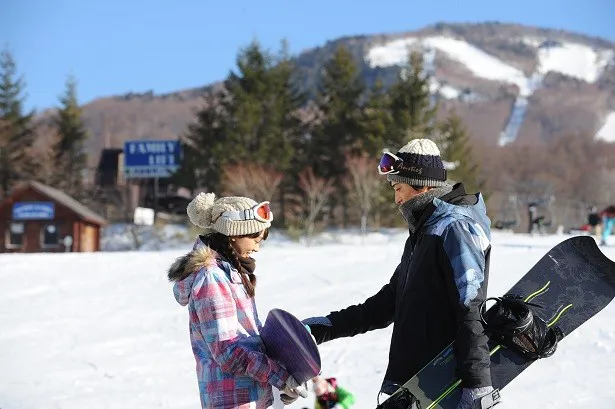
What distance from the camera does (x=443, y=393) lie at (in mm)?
2900

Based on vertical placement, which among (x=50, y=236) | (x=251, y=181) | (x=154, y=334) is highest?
(x=154, y=334)

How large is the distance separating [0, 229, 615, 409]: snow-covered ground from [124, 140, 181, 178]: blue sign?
3143 cm

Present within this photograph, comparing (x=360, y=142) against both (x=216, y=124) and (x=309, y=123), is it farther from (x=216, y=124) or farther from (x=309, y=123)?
(x=216, y=124)

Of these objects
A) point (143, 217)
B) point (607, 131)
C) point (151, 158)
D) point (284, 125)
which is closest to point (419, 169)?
point (143, 217)

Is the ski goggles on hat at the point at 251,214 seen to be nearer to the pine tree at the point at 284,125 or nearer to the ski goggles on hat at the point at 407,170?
the ski goggles on hat at the point at 407,170

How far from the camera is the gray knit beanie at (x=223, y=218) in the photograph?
3.15 m

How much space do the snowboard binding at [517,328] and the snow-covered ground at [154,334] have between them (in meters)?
3.01

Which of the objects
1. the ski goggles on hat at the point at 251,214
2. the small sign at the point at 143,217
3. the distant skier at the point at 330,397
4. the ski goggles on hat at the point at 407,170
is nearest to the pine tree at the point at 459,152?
the small sign at the point at 143,217

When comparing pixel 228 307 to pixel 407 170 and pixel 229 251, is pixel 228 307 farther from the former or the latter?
pixel 407 170

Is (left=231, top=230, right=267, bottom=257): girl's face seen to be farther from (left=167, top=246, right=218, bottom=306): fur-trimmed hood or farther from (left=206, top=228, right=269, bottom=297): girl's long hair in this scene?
(left=167, top=246, right=218, bottom=306): fur-trimmed hood

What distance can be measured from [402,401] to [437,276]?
52 centimetres

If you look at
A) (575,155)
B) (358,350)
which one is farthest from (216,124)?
(575,155)

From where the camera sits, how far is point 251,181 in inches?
1499

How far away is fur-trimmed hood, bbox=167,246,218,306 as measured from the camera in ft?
9.96
